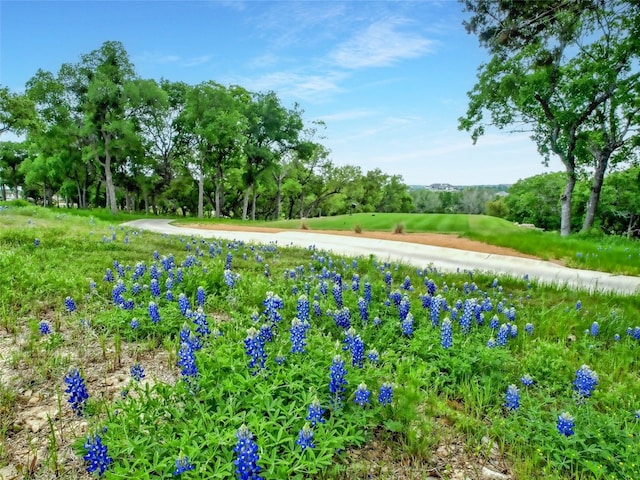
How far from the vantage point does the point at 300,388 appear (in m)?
3.11

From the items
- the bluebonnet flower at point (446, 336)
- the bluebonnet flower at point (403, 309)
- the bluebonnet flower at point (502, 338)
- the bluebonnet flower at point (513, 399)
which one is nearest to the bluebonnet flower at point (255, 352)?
the bluebonnet flower at point (446, 336)

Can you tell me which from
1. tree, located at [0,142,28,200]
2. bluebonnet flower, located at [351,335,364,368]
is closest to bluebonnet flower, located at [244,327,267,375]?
bluebonnet flower, located at [351,335,364,368]

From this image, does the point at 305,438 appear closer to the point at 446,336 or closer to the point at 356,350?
the point at 356,350

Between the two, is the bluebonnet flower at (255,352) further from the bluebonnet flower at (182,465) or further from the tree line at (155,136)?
the tree line at (155,136)

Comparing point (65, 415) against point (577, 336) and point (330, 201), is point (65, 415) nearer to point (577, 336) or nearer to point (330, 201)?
point (577, 336)

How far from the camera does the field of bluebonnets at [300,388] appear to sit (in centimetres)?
266

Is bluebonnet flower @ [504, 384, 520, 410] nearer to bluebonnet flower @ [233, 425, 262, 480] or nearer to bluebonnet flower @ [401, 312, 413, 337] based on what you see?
bluebonnet flower @ [401, 312, 413, 337]

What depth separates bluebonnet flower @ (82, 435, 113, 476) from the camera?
7.74 feet

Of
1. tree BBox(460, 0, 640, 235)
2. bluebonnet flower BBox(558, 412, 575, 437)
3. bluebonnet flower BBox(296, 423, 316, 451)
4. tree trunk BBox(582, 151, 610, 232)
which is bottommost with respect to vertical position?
bluebonnet flower BBox(558, 412, 575, 437)

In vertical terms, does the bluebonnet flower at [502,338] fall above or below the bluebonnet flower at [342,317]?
below

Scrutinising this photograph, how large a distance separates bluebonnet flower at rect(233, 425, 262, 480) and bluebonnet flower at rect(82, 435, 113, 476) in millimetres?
885

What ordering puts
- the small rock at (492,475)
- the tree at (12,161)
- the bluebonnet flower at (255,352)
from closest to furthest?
the small rock at (492,475) < the bluebonnet flower at (255,352) < the tree at (12,161)

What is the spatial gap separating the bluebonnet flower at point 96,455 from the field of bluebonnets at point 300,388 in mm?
10

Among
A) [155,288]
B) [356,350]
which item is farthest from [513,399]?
[155,288]
